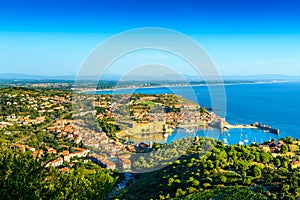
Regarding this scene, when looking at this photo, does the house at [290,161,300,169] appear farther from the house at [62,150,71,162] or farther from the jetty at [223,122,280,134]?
the jetty at [223,122,280,134]

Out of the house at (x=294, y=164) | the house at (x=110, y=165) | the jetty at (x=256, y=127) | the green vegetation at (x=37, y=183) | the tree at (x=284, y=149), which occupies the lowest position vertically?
the jetty at (x=256, y=127)

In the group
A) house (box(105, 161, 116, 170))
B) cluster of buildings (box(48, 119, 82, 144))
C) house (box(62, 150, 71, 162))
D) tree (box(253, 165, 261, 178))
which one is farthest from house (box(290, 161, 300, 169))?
cluster of buildings (box(48, 119, 82, 144))

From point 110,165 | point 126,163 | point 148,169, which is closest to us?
point 148,169

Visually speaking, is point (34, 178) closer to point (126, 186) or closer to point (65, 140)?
point (126, 186)

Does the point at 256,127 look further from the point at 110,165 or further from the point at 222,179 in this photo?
the point at 222,179

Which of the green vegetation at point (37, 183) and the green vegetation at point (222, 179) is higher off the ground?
the green vegetation at point (37, 183)

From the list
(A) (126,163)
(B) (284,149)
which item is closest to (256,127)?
(B) (284,149)

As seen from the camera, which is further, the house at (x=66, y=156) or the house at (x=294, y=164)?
the house at (x=66, y=156)

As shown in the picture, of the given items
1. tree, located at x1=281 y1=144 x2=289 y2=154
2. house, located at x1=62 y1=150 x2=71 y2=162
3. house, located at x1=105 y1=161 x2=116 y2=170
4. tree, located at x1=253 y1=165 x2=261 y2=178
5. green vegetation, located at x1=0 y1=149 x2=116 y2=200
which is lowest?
house, located at x1=62 y1=150 x2=71 y2=162

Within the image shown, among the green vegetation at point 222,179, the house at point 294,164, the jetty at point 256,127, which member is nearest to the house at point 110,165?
the green vegetation at point 222,179

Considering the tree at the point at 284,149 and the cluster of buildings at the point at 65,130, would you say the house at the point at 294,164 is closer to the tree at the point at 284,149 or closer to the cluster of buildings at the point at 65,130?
the tree at the point at 284,149

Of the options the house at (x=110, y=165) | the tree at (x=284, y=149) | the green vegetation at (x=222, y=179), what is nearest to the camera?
the green vegetation at (x=222, y=179)
